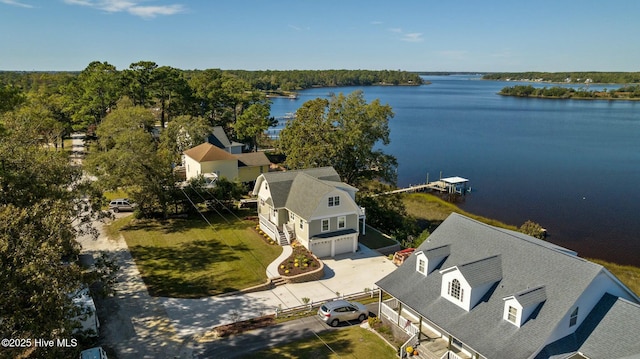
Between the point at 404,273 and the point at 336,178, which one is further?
the point at 336,178

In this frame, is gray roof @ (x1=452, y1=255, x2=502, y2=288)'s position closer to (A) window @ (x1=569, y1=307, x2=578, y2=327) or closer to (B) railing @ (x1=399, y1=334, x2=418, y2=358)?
(A) window @ (x1=569, y1=307, x2=578, y2=327)

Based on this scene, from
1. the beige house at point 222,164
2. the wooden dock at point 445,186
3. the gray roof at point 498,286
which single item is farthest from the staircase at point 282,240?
the wooden dock at point 445,186

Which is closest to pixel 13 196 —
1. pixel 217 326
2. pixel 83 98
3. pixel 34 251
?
pixel 34 251

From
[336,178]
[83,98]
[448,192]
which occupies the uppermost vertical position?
[83,98]

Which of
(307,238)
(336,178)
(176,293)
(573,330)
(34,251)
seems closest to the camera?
(34,251)

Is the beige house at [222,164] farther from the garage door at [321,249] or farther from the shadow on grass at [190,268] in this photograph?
the garage door at [321,249]

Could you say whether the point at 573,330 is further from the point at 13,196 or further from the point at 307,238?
the point at 13,196

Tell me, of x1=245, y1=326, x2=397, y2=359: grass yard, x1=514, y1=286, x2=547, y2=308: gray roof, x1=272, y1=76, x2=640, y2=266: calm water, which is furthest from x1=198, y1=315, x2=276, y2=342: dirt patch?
x1=272, y1=76, x2=640, y2=266: calm water
